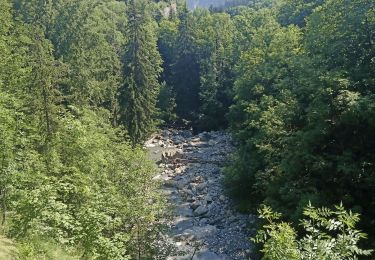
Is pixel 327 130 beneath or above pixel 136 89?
above

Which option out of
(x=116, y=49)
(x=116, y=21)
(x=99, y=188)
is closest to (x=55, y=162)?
(x=99, y=188)

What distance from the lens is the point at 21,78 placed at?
1012 inches

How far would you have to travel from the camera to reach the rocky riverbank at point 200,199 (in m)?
26.2

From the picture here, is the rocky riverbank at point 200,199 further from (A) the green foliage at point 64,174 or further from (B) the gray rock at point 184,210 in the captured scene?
(A) the green foliage at point 64,174

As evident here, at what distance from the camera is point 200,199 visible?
33938mm

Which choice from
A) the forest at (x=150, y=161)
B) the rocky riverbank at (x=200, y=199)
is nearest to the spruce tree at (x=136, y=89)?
the forest at (x=150, y=161)

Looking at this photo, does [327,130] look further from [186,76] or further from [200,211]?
[186,76]

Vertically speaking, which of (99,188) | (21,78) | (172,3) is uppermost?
(172,3)

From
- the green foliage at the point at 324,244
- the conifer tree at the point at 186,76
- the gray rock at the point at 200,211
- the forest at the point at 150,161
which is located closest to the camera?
the green foliage at the point at 324,244

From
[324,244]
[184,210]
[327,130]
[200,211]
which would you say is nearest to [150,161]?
[327,130]

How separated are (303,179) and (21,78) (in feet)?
58.5

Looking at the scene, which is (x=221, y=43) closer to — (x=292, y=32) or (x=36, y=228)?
(x=292, y=32)

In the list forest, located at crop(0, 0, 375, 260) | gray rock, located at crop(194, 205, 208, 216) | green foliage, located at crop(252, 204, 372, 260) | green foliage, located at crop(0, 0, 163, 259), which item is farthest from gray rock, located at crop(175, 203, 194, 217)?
green foliage, located at crop(252, 204, 372, 260)

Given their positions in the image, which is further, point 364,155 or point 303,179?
point 303,179
